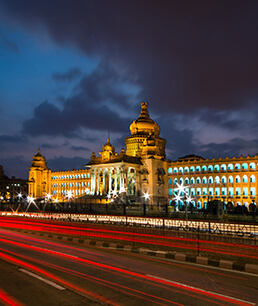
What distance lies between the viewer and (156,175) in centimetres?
8788

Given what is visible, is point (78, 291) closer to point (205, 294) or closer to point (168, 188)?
point (205, 294)

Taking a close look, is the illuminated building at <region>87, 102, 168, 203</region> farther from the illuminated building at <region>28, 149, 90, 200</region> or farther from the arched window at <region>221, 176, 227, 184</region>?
the illuminated building at <region>28, 149, 90, 200</region>

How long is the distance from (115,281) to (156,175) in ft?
252

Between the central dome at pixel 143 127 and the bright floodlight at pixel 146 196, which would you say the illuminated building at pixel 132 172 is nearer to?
the bright floodlight at pixel 146 196

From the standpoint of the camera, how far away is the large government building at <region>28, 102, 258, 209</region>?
83562 millimetres

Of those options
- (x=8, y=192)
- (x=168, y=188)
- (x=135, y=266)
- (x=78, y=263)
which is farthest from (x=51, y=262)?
(x=8, y=192)

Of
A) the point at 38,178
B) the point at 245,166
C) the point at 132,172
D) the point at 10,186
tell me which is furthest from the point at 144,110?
the point at 10,186

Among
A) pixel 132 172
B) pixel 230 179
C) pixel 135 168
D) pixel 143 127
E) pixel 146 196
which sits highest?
pixel 143 127

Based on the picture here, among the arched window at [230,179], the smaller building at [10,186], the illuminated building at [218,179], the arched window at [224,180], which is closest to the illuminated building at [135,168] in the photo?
the illuminated building at [218,179]

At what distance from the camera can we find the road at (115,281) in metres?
9.35

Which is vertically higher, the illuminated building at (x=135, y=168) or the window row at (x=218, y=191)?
the illuminated building at (x=135, y=168)

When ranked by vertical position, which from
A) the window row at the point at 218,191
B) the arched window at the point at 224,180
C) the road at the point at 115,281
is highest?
the arched window at the point at 224,180

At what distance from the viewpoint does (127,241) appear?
20312 mm

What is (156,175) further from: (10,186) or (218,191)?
(10,186)
